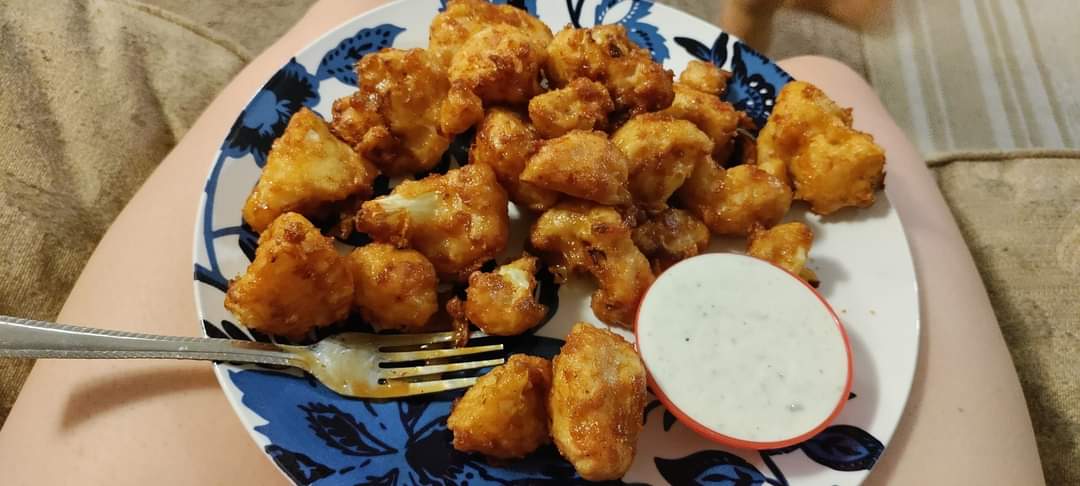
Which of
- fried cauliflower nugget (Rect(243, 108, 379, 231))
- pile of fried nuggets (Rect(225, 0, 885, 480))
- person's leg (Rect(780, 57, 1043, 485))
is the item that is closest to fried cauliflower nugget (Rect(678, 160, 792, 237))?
pile of fried nuggets (Rect(225, 0, 885, 480))

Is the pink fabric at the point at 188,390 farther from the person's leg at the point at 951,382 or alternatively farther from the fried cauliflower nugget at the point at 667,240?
the fried cauliflower nugget at the point at 667,240

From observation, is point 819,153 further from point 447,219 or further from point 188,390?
point 188,390

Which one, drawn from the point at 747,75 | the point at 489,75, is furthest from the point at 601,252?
the point at 747,75

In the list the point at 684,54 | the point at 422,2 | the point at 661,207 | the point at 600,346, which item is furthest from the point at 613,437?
the point at 422,2

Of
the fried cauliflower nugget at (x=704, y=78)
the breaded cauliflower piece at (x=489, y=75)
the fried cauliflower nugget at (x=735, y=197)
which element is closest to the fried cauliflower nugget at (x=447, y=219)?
the breaded cauliflower piece at (x=489, y=75)

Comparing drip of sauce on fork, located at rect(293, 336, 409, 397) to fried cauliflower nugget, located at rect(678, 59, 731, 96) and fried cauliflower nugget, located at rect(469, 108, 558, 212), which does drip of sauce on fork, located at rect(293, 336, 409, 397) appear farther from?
fried cauliflower nugget, located at rect(678, 59, 731, 96)

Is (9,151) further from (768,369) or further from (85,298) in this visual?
(768,369)
